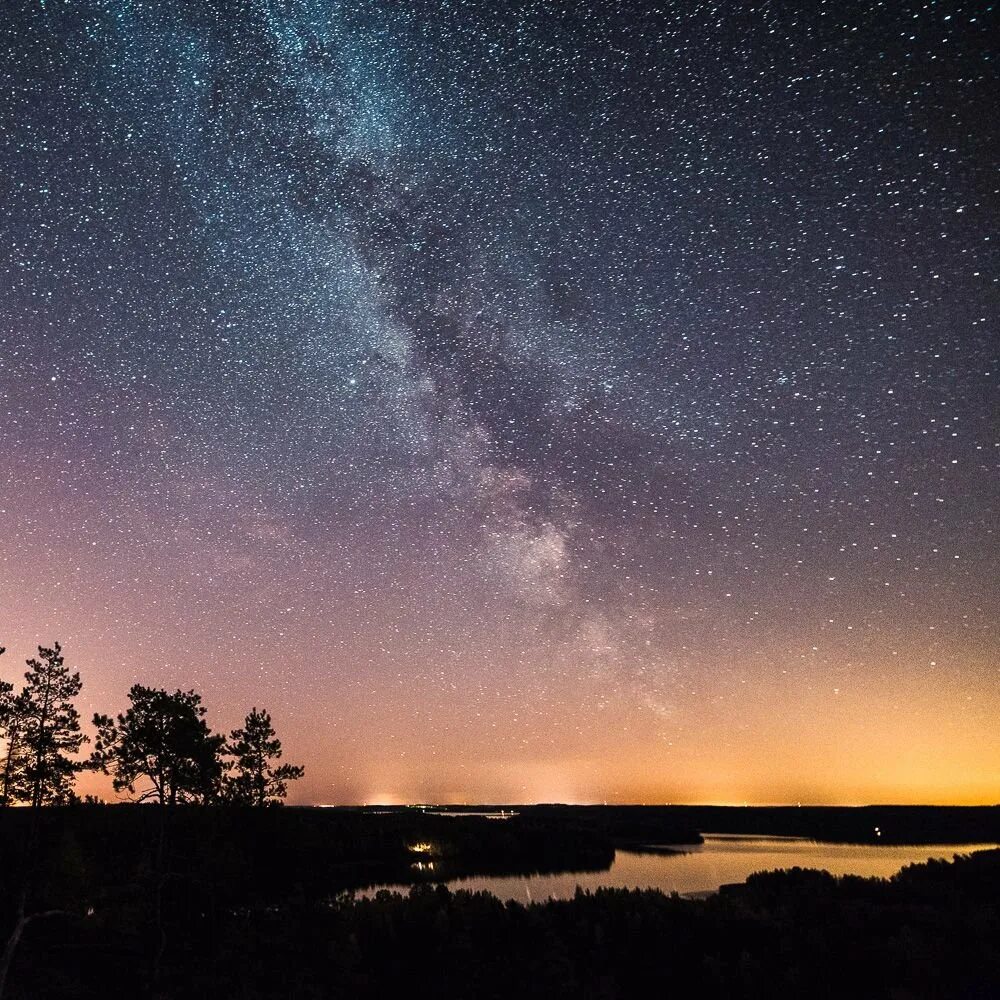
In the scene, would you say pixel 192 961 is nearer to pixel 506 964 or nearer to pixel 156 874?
pixel 156 874

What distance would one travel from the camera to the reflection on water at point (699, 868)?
43.8 m

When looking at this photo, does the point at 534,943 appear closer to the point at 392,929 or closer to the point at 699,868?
the point at 392,929

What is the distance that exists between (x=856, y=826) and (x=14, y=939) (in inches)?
5371

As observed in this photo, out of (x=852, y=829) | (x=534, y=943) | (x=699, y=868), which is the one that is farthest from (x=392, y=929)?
(x=852, y=829)

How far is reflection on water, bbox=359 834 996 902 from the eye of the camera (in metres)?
43.8

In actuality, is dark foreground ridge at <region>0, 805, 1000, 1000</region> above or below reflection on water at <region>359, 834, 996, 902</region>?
above

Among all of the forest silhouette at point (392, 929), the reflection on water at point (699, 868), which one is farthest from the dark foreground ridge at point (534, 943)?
the reflection on water at point (699, 868)

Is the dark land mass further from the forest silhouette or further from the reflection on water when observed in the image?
the forest silhouette

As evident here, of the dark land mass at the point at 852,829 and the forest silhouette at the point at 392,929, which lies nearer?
the forest silhouette at the point at 392,929

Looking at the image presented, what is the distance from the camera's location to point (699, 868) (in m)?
56.8

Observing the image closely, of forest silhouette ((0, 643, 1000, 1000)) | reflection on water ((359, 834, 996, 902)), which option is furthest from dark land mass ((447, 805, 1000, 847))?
forest silhouette ((0, 643, 1000, 1000))

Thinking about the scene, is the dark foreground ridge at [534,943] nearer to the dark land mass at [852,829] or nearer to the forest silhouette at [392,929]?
the forest silhouette at [392,929]

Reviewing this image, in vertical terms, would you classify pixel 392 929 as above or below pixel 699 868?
above

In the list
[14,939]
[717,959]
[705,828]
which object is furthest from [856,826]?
[14,939]
